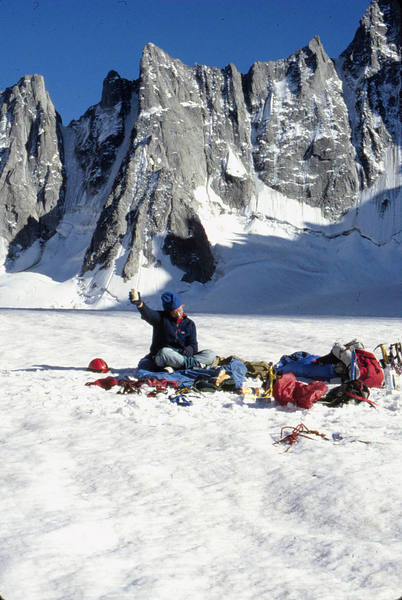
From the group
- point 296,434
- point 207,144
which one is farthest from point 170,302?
point 207,144

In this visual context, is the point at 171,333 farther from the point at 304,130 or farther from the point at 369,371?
the point at 304,130

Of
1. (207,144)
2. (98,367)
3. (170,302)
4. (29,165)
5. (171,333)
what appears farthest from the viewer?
(29,165)

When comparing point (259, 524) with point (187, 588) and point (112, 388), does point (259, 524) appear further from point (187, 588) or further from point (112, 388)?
point (112, 388)

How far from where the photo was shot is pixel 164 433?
15.8ft

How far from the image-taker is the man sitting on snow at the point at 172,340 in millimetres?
7234

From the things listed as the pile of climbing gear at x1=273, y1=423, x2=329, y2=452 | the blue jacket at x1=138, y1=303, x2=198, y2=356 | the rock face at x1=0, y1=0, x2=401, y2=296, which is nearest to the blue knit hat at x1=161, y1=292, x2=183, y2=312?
the blue jacket at x1=138, y1=303, x2=198, y2=356

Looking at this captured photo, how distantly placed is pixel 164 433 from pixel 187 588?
243 cm

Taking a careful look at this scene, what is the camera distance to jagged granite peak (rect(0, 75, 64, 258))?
183 ft

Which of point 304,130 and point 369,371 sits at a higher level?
point 304,130

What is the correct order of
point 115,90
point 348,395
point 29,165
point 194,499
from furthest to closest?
point 115,90, point 29,165, point 348,395, point 194,499

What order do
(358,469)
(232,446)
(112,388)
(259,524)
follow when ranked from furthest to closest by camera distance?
(112,388) → (232,446) → (358,469) → (259,524)

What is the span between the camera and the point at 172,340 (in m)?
7.52

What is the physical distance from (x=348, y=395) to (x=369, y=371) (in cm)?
94

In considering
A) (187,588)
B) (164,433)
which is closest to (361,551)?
(187,588)
